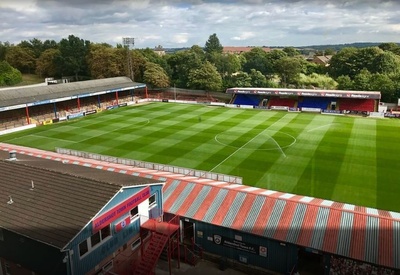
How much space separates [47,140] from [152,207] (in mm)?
31520

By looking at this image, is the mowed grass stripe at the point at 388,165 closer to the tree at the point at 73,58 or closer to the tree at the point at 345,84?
the tree at the point at 345,84

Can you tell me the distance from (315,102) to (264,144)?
88.8 feet

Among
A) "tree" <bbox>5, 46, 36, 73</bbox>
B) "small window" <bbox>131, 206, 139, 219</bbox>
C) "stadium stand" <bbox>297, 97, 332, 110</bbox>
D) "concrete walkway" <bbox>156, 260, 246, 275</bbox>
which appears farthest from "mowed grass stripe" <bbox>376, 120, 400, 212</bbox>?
"tree" <bbox>5, 46, 36, 73</bbox>

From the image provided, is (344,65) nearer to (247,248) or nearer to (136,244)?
(247,248)

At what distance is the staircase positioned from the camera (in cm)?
1651

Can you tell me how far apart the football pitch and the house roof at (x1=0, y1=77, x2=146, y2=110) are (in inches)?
250

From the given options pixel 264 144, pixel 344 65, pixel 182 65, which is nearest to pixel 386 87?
pixel 344 65

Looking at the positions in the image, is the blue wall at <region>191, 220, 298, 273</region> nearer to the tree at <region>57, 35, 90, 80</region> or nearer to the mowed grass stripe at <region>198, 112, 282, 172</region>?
the mowed grass stripe at <region>198, 112, 282, 172</region>

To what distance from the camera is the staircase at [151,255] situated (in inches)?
650

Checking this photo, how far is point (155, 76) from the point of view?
3327 inches

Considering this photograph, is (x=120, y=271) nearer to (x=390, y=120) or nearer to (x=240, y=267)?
(x=240, y=267)

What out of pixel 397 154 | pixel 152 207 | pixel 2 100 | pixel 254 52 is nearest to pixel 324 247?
pixel 152 207

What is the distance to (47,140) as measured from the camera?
4497 centimetres

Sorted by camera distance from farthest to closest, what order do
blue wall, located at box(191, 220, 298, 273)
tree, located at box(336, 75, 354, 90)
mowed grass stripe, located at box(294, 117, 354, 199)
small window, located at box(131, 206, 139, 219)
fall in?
tree, located at box(336, 75, 354, 90) < mowed grass stripe, located at box(294, 117, 354, 199) < small window, located at box(131, 206, 139, 219) < blue wall, located at box(191, 220, 298, 273)
